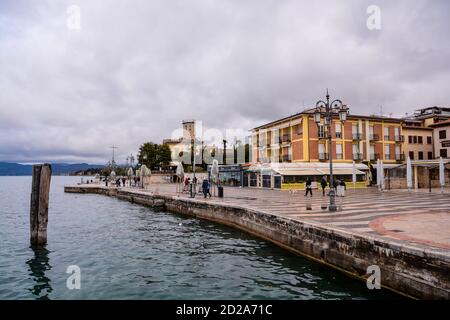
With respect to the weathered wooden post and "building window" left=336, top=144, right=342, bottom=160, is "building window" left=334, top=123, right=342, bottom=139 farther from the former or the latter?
the weathered wooden post

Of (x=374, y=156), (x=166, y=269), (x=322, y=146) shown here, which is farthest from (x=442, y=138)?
(x=166, y=269)

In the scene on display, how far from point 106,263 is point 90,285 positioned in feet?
7.94

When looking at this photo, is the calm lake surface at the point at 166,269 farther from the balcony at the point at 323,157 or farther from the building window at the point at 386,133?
the building window at the point at 386,133

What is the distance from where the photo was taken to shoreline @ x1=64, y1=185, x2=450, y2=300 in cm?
773

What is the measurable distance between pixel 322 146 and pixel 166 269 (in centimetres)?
3570

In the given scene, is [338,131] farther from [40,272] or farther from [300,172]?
[40,272]

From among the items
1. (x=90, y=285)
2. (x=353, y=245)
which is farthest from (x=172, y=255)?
(x=353, y=245)

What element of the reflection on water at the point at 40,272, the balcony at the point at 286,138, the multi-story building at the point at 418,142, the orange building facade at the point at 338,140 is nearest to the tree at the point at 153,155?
the orange building facade at the point at 338,140

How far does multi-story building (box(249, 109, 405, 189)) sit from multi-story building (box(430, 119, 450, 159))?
5.86 m

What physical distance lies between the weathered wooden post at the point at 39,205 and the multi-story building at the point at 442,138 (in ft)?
169

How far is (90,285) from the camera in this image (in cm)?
991

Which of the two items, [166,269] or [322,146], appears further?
[322,146]

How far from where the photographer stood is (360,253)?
9.84 m

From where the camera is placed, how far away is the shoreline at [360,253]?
25.3ft
